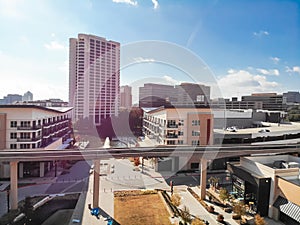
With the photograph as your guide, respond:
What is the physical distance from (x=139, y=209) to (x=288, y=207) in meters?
6.74

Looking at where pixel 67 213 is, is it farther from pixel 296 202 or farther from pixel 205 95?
pixel 205 95

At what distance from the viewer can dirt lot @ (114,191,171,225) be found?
31.9 feet

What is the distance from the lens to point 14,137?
602 inches

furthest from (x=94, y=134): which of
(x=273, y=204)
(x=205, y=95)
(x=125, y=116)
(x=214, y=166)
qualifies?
(x=273, y=204)

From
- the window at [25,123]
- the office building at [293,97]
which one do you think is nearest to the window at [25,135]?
the window at [25,123]

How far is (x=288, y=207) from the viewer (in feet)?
31.6

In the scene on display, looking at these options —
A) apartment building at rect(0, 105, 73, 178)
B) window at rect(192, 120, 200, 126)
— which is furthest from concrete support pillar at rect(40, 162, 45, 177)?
window at rect(192, 120, 200, 126)

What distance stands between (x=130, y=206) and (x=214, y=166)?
30.4 feet

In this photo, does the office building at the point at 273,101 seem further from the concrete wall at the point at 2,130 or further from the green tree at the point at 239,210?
the concrete wall at the point at 2,130

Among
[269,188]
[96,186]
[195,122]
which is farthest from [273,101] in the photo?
[96,186]

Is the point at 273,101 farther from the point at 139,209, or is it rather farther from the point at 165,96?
the point at 139,209

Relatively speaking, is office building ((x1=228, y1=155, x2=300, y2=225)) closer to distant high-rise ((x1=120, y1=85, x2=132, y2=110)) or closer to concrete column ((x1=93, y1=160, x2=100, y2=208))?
concrete column ((x1=93, y1=160, x2=100, y2=208))

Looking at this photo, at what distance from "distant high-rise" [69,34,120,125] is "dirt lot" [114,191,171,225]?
78.4 ft

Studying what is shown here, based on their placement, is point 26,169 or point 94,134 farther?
point 94,134
